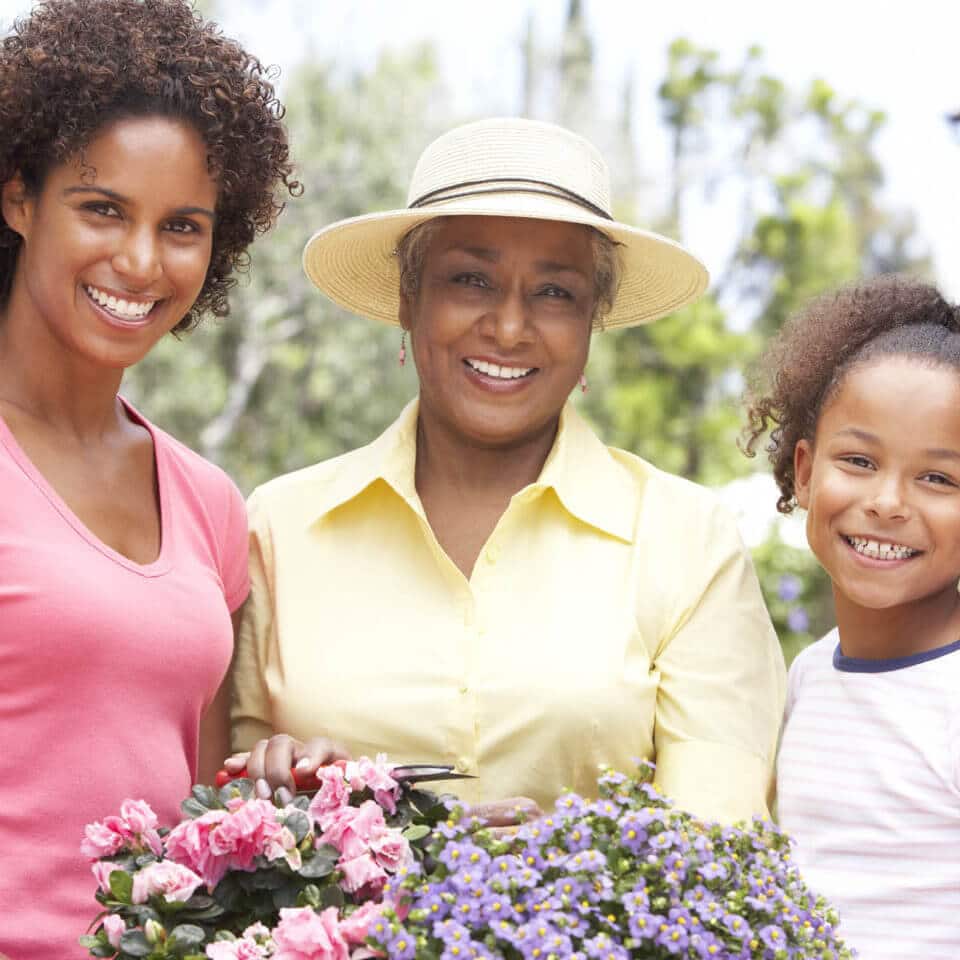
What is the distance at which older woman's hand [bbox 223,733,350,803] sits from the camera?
7.33 ft

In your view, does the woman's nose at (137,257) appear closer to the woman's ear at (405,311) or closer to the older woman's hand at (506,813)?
the woman's ear at (405,311)

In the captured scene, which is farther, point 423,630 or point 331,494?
point 331,494

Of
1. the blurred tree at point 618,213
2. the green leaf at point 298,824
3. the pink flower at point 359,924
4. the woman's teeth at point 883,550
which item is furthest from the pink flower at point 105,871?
the blurred tree at point 618,213

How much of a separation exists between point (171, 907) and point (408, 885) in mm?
353

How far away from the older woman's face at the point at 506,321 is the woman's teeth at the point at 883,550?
0.71m

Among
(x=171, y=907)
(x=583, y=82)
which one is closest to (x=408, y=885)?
(x=171, y=907)

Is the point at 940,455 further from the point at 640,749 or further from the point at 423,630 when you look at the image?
the point at 423,630

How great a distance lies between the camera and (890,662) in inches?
107

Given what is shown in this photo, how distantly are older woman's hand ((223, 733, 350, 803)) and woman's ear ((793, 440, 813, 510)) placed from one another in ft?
3.83

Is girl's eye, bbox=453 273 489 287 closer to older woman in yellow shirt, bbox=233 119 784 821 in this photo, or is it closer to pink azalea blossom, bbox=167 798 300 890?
older woman in yellow shirt, bbox=233 119 784 821

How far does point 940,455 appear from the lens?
2617 mm

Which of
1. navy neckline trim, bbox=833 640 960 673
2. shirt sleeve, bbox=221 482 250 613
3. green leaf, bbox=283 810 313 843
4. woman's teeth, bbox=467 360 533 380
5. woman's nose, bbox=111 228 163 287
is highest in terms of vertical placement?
woman's nose, bbox=111 228 163 287

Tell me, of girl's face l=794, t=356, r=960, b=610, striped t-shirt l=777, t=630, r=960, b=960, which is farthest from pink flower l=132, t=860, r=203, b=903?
girl's face l=794, t=356, r=960, b=610

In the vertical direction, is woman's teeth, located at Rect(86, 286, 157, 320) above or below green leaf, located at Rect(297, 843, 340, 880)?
above
